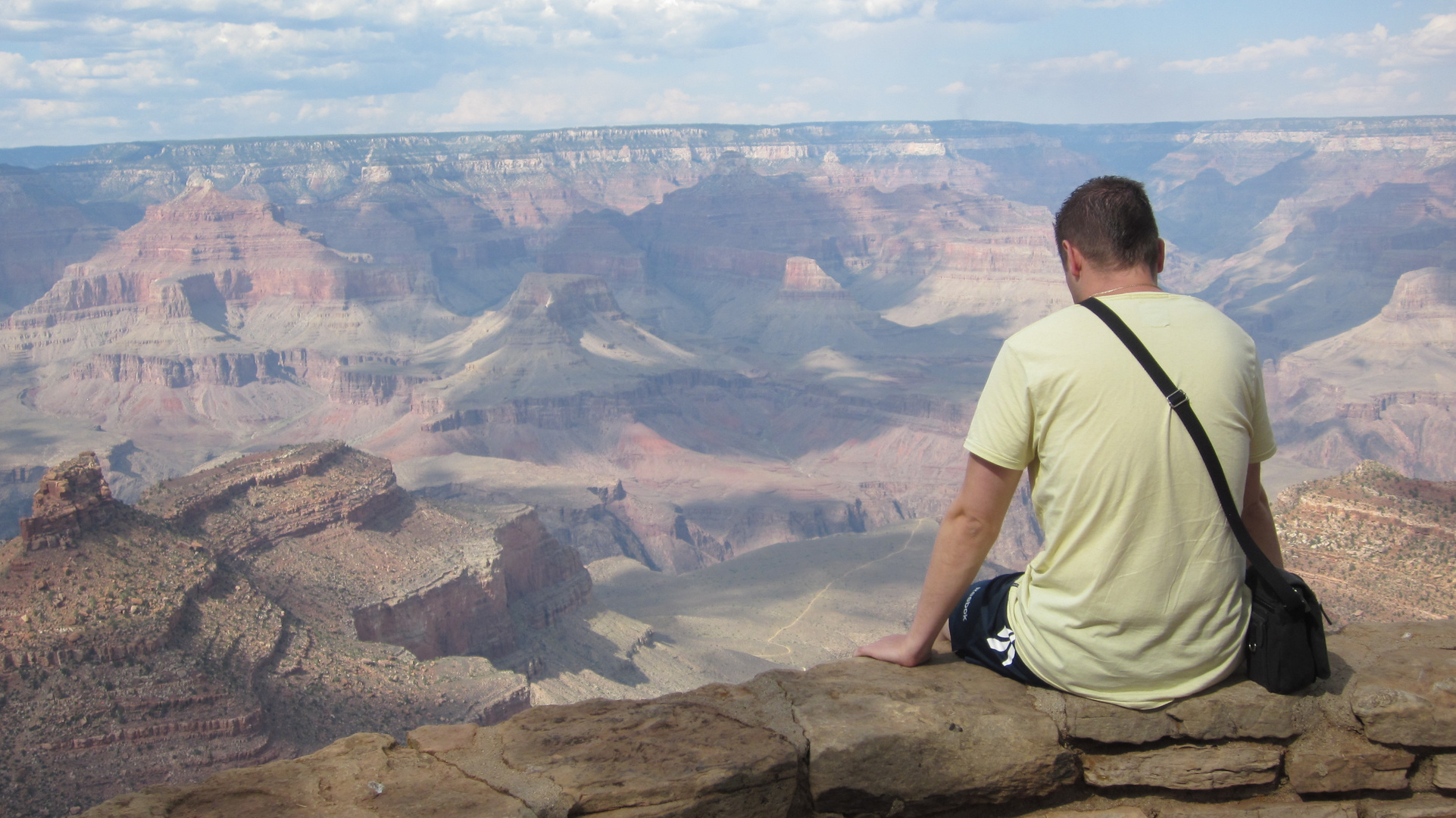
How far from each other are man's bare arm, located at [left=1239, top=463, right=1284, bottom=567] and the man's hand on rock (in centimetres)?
193

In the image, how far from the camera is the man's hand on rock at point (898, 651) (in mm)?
6121

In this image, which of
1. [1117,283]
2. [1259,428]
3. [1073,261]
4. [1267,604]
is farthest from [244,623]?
[1259,428]

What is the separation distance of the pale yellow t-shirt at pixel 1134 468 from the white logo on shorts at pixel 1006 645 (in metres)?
0.59

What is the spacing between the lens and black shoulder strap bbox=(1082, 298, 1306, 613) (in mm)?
4762

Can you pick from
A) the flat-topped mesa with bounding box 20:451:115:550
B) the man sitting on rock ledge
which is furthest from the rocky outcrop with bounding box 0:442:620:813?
the man sitting on rock ledge

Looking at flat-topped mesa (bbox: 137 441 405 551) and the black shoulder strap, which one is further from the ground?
the black shoulder strap

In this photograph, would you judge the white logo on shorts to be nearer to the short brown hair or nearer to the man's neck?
the man's neck

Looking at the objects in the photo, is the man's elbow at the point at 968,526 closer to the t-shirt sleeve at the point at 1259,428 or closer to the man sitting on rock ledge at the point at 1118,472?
the man sitting on rock ledge at the point at 1118,472

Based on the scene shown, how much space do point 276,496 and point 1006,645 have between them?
119 ft

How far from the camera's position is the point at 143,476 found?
9125 centimetres

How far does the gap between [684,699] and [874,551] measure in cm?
5331

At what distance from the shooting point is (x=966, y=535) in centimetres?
540

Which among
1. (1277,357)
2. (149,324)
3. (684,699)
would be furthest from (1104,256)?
(1277,357)

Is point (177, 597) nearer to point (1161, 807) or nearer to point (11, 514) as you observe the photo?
point (1161, 807)
